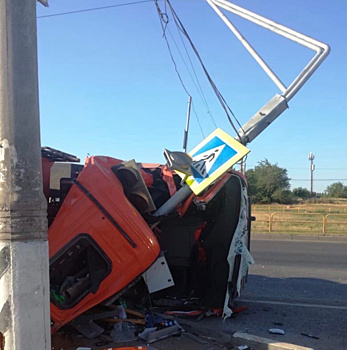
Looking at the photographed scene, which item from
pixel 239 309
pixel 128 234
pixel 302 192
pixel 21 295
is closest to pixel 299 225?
pixel 239 309

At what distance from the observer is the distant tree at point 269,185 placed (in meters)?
68.0

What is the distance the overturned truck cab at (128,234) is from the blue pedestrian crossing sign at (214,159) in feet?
1.54

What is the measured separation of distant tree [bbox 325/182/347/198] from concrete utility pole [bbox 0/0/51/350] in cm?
8732

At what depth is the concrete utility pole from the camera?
2.34 metres

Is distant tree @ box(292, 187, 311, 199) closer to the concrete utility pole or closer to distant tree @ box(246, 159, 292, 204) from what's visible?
distant tree @ box(246, 159, 292, 204)

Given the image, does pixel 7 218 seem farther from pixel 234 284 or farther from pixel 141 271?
pixel 234 284

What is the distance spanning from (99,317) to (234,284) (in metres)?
1.82

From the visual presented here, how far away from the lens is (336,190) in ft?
290

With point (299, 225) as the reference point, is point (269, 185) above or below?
above

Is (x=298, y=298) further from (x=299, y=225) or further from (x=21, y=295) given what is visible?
(x=299, y=225)

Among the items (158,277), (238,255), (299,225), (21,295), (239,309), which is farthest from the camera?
(299,225)

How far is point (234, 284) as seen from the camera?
547cm

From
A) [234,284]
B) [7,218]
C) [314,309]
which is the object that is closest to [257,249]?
[314,309]

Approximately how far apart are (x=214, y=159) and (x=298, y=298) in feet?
11.9
